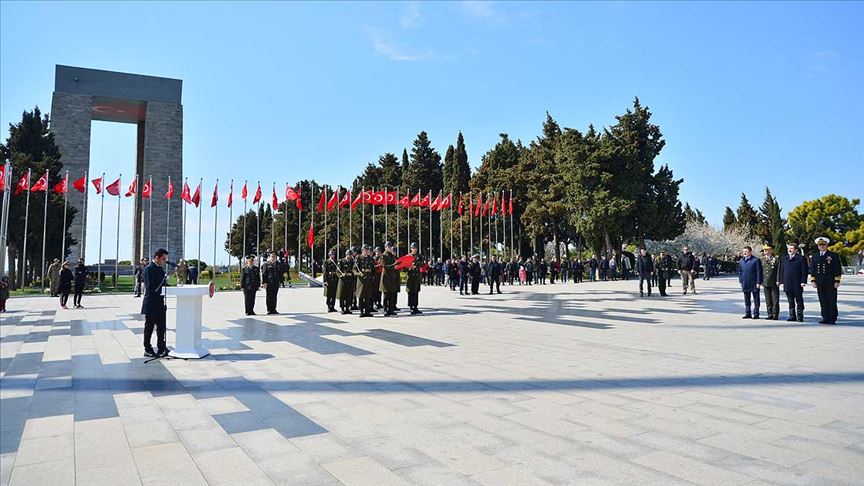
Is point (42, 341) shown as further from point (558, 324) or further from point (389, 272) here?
point (558, 324)

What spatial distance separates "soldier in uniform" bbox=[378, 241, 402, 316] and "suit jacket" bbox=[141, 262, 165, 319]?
6.69 metres

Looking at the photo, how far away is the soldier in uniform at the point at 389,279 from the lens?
13968mm

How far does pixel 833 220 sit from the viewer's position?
240 feet

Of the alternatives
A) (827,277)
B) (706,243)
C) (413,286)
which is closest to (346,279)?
(413,286)

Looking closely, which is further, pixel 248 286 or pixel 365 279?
pixel 248 286

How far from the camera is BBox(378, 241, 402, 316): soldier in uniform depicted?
45.8 ft

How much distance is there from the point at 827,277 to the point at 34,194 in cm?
4016

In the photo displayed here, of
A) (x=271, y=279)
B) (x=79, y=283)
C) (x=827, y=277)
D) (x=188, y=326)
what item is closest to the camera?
(x=188, y=326)

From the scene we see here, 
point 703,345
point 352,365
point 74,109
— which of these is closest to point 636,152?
point 703,345

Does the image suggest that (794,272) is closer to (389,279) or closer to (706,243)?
(389,279)

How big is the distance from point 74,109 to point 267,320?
51.5 metres

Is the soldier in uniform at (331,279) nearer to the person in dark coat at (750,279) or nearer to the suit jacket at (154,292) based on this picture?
the suit jacket at (154,292)

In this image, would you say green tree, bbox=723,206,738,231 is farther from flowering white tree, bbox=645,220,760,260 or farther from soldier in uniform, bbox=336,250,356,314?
soldier in uniform, bbox=336,250,356,314

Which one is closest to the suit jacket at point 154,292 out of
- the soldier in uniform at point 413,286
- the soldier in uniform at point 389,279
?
the soldier in uniform at point 389,279
